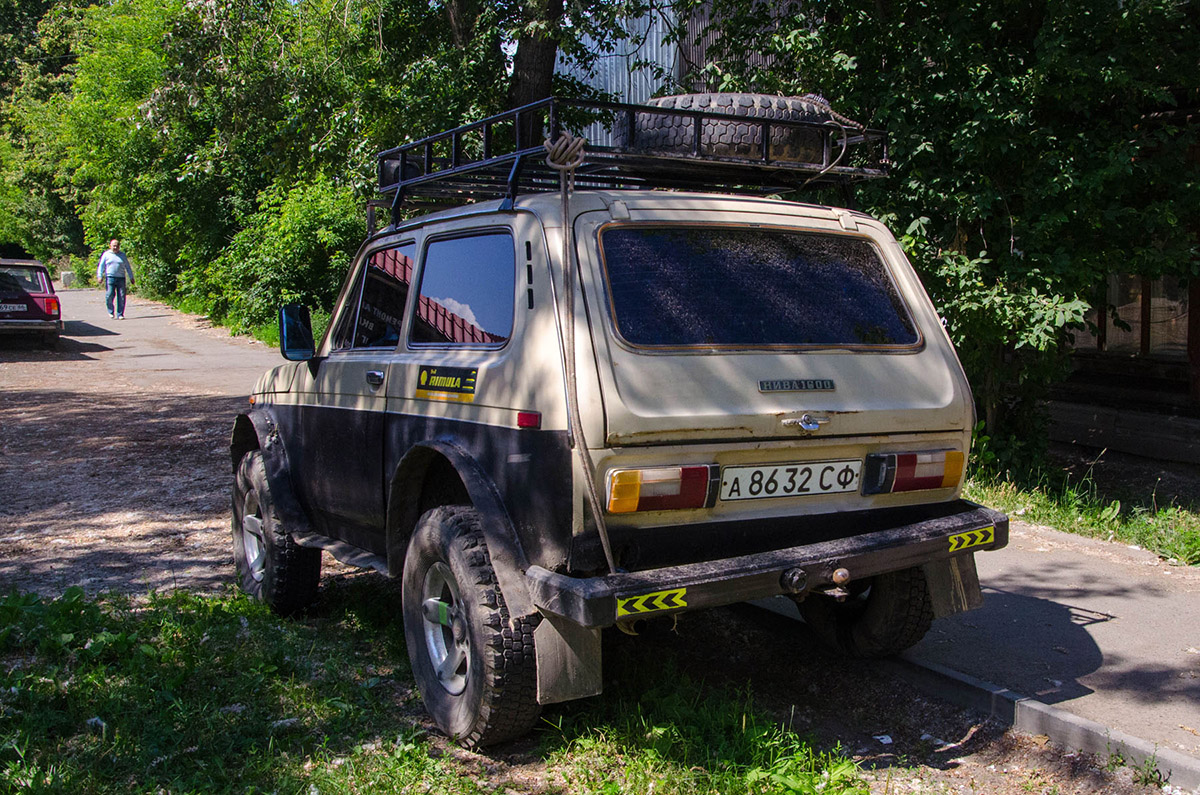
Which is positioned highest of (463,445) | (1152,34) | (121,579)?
(1152,34)

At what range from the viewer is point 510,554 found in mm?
3420

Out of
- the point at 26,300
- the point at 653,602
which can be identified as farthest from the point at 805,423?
the point at 26,300

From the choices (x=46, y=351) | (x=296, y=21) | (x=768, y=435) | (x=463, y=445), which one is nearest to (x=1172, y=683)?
(x=768, y=435)

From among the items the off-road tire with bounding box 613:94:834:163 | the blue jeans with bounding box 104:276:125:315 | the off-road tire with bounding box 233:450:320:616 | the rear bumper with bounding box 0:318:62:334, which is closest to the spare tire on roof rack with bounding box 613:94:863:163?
the off-road tire with bounding box 613:94:834:163

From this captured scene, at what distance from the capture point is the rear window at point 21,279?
17.8 meters

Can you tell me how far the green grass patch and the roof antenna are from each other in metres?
4.68

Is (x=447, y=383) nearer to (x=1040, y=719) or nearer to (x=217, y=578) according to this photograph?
(x=1040, y=719)

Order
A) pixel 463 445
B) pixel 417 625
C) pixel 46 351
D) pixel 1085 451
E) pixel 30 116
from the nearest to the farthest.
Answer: pixel 463 445 < pixel 417 625 < pixel 1085 451 < pixel 46 351 < pixel 30 116

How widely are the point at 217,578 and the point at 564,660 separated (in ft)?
10.8

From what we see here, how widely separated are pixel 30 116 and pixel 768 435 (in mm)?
37321

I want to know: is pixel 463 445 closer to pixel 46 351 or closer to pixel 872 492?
pixel 872 492

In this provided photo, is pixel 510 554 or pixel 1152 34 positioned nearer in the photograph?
pixel 510 554

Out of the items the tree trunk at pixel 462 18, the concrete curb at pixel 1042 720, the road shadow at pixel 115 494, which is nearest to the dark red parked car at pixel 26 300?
the road shadow at pixel 115 494

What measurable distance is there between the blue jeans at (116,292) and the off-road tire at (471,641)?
75.9ft
